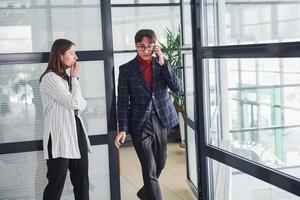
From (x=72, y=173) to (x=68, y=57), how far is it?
2.71ft

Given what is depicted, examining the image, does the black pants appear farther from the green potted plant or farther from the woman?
the green potted plant

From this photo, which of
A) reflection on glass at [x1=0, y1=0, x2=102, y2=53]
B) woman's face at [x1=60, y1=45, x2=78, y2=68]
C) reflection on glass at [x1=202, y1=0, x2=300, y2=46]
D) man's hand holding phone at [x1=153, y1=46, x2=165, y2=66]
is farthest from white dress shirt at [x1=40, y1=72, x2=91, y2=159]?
reflection on glass at [x1=202, y1=0, x2=300, y2=46]

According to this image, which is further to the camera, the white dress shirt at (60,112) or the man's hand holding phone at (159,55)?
the man's hand holding phone at (159,55)

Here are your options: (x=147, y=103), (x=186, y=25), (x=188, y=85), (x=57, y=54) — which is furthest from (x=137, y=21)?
(x=57, y=54)

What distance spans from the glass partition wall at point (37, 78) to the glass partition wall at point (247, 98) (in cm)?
67

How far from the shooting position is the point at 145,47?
326cm

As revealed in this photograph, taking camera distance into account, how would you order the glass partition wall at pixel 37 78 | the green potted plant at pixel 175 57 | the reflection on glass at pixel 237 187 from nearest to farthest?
the reflection on glass at pixel 237 187 → the glass partition wall at pixel 37 78 → the green potted plant at pixel 175 57

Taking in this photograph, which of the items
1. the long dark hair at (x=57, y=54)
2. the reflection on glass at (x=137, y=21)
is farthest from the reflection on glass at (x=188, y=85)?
the reflection on glass at (x=137, y=21)

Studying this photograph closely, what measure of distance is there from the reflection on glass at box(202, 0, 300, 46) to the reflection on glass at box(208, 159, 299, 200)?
0.84 meters

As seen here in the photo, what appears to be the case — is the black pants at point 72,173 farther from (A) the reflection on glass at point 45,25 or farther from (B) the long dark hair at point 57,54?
(A) the reflection on glass at point 45,25

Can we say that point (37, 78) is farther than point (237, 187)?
Yes

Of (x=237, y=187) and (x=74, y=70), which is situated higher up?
(x=74, y=70)

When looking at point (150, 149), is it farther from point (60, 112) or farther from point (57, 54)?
point (57, 54)

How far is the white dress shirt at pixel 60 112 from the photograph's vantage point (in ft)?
9.99
